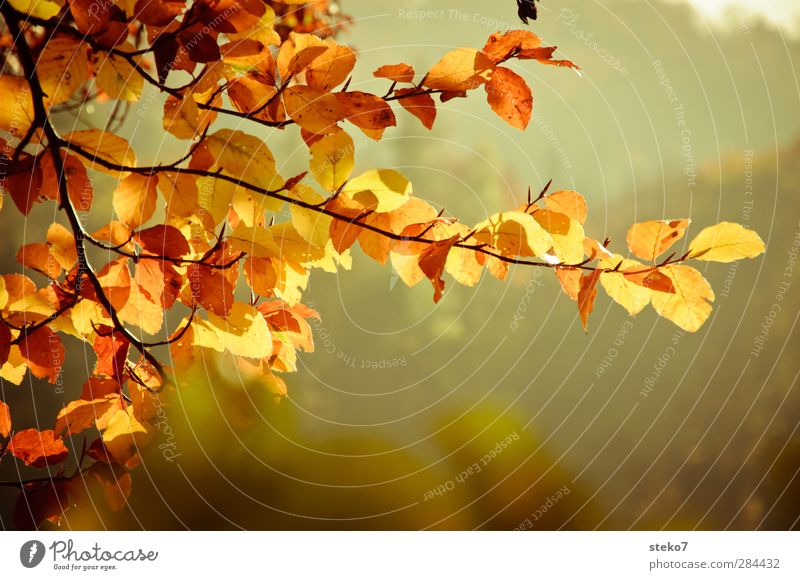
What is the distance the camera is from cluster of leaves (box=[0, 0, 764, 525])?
1.33 feet

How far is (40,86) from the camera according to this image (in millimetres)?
421

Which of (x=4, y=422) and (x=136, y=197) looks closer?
(x=136, y=197)

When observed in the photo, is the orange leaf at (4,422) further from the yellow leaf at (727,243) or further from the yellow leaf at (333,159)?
the yellow leaf at (727,243)

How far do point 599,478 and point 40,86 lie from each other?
1145mm

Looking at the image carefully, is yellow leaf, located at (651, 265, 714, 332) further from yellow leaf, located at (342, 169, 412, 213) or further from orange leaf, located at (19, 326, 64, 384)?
orange leaf, located at (19, 326, 64, 384)

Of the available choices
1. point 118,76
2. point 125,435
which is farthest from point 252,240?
point 125,435

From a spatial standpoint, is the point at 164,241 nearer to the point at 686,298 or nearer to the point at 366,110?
the point at 366,110

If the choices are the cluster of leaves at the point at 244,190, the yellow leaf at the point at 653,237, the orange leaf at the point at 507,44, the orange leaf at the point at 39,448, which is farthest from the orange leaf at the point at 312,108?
the orange leaf at the point at 39,448

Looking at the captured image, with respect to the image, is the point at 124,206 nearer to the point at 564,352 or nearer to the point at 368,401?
the point at 368,401

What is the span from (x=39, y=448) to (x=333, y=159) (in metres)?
0.42

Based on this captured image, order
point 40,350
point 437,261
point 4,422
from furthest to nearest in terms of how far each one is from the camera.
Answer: point 4,422
point 40,350
point 437,261

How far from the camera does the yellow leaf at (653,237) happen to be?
454 millimetres

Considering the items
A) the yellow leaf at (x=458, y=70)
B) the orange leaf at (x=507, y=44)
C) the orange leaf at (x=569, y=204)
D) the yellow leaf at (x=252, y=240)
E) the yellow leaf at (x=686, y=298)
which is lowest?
the yellow leaf at (x=686, y=298)
